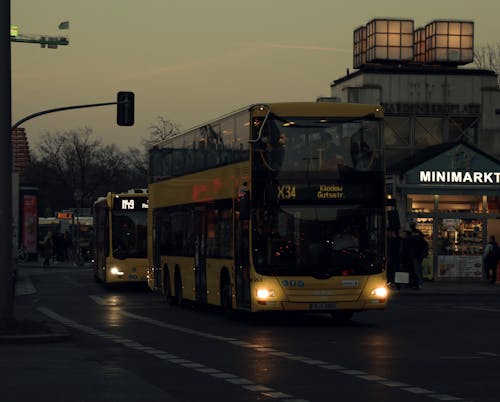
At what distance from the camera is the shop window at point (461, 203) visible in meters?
49.2

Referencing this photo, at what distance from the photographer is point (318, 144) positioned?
1017 inches

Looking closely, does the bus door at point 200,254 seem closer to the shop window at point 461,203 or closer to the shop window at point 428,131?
the shop window at point 461,203

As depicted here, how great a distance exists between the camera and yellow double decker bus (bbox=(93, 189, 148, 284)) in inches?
1702

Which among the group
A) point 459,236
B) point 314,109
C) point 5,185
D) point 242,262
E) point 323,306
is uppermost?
point 314,109

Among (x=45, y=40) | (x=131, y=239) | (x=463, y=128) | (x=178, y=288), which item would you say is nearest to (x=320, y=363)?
(x=178, y=288)

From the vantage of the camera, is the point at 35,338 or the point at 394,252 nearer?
the point at 35,338

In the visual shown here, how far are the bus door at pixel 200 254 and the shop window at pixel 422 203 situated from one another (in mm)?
19459

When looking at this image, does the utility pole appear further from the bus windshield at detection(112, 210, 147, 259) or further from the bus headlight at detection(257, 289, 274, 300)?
the bus windshield at detection(112, 210, 147, 259)

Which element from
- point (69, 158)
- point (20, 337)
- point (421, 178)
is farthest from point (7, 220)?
point (69, 158)

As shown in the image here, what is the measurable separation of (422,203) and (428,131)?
30.0ft

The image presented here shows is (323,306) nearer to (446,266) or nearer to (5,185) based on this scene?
(5,185)

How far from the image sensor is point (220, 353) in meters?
19.3

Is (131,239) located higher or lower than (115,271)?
higher

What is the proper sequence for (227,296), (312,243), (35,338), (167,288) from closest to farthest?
1. (35,338)
2. (312,243)
3. (227,296)
4. (167,288)
